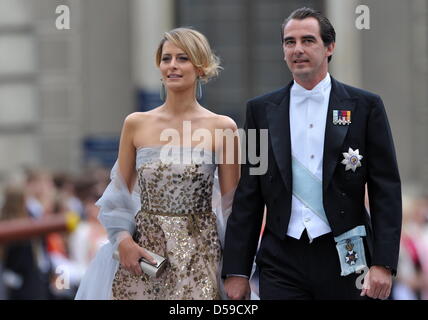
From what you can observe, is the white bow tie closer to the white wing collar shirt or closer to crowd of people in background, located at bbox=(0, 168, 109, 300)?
the white wing collar shirt

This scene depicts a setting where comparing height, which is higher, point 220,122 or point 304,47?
point 304,47

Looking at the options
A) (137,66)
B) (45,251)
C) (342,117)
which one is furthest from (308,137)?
(137,66)

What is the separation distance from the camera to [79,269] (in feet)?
33.6

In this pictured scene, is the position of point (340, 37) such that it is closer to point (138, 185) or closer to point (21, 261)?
point (21, 261)

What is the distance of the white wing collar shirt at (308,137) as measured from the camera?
530cm

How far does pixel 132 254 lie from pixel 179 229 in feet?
0.80

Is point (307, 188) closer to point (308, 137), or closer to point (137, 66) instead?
point (308, 137)

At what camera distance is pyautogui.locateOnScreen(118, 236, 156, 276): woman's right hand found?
550 centimetres

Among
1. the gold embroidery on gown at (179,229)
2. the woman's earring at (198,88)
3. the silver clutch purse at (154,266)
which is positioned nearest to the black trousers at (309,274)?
the gold embroidery on gown at (179,229)

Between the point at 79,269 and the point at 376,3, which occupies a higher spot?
the point at 376,3

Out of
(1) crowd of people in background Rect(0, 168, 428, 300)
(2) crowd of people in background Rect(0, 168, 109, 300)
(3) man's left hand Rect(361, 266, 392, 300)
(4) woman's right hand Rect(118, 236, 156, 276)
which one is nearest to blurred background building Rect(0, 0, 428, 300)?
(2) crowd of people in background Rect(0, 168, 109, 300)

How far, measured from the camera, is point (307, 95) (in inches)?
215

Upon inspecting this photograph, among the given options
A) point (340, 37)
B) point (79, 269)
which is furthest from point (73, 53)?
point (79, 269)

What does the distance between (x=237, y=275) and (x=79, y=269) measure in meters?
4.99
